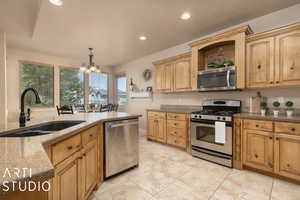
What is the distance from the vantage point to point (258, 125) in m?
2.21

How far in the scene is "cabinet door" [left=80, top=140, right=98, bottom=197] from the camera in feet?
5.00

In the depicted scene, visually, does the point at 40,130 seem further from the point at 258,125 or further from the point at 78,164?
the point at 258,125

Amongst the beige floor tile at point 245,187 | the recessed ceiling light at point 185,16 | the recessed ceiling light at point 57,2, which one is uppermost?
the recessed ceiling light at point 185,16

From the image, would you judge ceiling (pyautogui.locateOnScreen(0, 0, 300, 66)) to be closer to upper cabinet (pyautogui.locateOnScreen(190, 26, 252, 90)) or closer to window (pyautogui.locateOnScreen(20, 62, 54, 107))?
upper cabinet (pyautogui.locateOnScreen(190, 26, 252, 90))

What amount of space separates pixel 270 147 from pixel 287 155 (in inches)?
7.7

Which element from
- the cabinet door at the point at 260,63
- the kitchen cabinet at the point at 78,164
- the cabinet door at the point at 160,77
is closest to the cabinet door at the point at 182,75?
the cabinet door at the point at 160,77

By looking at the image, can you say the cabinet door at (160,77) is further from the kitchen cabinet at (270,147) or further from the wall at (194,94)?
the kitchen cabinet at (270,147)

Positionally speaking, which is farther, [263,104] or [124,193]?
[263,104]

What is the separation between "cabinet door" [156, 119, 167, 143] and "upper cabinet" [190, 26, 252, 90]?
1.20 metres

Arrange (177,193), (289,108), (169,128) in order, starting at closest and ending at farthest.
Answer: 1. (177,193)
2. (289,108)
3. (169,128)

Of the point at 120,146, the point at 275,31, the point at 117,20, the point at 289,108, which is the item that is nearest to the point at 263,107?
the point at 289,108

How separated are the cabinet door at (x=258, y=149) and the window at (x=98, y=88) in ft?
17.7

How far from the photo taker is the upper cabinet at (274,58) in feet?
6.91

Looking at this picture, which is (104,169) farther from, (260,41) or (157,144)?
(260,41)
